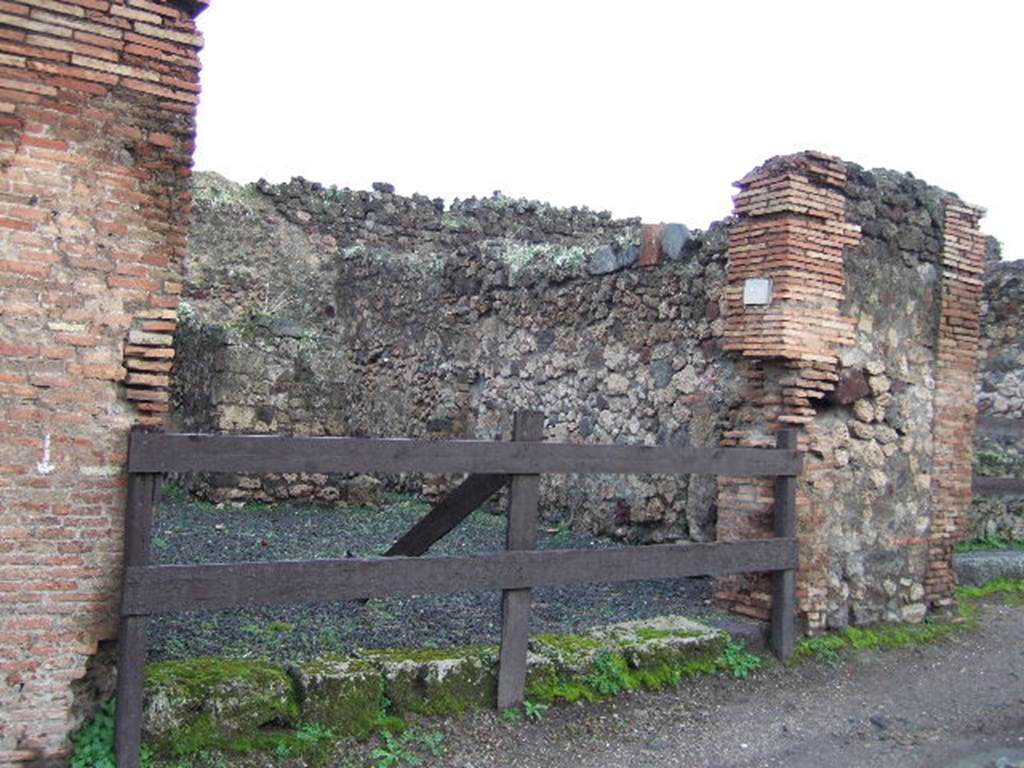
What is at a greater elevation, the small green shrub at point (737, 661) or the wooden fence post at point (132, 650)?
the wooden fence post at point (132, 650)

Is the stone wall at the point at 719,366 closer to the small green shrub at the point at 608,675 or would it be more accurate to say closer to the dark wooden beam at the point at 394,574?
the dark wooden beam at the point at 394,574

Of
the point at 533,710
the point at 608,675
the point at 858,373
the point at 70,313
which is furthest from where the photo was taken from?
the point at 858,373

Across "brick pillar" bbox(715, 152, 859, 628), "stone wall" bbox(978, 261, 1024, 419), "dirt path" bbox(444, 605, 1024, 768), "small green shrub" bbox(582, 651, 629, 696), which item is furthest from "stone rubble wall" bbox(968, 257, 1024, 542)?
"small green shrub" bbox(582, 651, 629, 696)

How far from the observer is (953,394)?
7445 mm

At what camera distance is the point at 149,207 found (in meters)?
4.02

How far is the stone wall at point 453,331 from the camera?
7.81 m

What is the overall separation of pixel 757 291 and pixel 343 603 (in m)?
3.39

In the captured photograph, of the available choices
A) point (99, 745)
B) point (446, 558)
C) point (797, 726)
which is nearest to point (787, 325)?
point (797, 726)

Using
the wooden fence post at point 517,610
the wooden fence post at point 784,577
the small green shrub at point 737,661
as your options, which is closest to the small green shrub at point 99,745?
the wooden fence post at point 517,610

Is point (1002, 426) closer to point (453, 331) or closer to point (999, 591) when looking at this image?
point (999, 591)

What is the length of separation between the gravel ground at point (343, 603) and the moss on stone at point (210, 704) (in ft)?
1.37

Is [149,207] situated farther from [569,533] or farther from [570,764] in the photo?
[569,533]

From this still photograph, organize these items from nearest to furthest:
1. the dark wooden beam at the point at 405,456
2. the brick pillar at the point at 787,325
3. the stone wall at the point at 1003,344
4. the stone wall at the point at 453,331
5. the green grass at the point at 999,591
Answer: the dark wooden beam at the point at 405,456, the brick pillar at the point at 787,325, the stone wall at the point at 453,331, the green grass at the point at 999,591, the stone wall at the point at 1003,344

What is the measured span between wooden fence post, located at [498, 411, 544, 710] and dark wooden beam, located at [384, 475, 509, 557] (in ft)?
0.43
